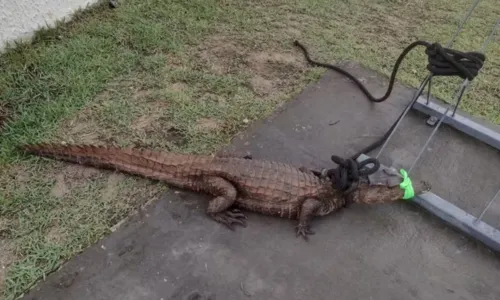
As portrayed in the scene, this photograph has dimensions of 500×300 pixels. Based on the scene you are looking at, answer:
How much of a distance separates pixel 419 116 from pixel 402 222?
1.45 metres

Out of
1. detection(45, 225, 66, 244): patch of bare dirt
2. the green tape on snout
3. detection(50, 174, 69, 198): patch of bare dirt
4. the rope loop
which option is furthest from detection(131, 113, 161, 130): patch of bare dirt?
the rope loop

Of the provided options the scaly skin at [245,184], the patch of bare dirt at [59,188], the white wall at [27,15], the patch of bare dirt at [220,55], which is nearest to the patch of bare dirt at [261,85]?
the patch of bare dirt at [220,55]

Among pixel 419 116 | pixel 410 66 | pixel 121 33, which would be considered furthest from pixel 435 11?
pixel 121 33

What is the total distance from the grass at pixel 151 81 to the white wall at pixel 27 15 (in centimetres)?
14

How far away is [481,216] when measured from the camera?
3.37 m

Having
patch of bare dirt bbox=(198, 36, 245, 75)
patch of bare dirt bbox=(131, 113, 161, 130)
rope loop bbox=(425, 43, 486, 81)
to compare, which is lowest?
patch of bare dirt bbox=(131, 113, 161, 130)

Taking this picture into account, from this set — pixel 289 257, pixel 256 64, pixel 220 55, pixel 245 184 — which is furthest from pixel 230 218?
pixel 220 55

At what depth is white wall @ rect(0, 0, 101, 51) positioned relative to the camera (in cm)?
471

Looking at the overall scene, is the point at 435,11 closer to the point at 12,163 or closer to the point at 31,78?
the point at 31,78

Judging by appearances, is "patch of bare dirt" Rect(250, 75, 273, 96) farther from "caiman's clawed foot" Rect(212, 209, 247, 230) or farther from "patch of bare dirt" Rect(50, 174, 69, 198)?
"patch of bare dirt" Rect(50, 174, 69, 198)

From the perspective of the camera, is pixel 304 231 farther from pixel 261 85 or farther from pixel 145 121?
pixel 261 85

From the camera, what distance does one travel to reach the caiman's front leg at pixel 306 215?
325 centimetres

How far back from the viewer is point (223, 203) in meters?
3.27

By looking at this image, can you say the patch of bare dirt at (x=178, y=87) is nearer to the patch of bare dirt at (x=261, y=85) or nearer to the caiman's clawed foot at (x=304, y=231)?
the patch of bare dirt at (x=261, y=85)
